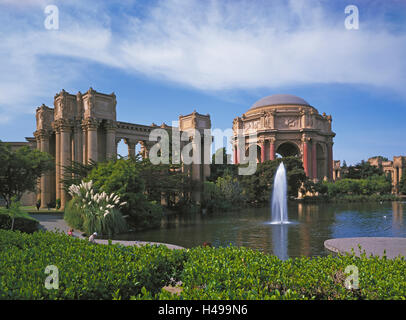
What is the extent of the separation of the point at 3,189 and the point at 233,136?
196 feet

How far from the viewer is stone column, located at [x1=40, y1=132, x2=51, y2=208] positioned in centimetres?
3178

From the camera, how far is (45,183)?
32.2 meters

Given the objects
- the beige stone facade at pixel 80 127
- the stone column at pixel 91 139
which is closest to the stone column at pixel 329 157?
the beige stone facade at pixel 80 127

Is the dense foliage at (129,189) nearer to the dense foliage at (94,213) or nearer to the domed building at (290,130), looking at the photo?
the dense foliage at (94,213)

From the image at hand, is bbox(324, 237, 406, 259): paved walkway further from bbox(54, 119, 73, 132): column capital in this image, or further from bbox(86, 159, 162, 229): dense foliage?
bbox(54, 119, 73, 132): column capital

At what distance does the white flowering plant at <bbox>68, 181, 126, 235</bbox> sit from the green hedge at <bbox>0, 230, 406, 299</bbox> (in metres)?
9.31

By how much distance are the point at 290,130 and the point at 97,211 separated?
60671 mm

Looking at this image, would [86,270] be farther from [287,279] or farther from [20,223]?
[20,223]

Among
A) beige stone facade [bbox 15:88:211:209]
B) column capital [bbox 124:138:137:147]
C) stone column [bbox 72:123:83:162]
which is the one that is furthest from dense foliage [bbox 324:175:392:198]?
stone column [bbox 72:123:83:162]

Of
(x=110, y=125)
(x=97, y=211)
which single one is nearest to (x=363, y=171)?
(x=110, y=125)

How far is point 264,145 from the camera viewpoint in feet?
239

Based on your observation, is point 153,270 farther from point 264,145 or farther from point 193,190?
point 264,145

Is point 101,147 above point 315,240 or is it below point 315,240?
above
